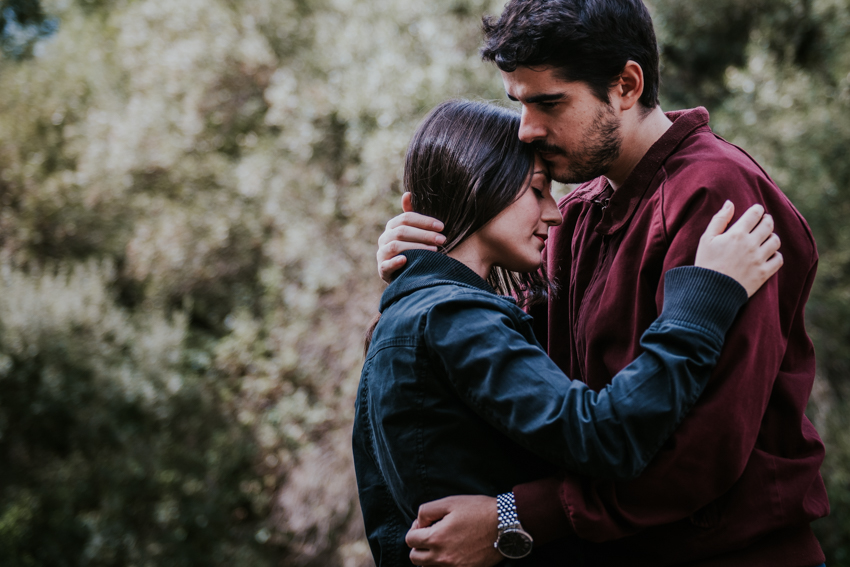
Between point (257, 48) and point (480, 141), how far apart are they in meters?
7.11

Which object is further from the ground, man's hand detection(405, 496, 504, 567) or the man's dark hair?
the man's dark hair

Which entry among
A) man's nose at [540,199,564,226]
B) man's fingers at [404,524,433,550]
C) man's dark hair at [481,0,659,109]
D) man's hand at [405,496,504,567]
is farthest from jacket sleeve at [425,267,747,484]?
man's dark hair at [481,0,659,109]

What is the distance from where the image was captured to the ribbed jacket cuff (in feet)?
4.56

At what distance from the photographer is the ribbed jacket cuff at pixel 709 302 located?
1.39 m

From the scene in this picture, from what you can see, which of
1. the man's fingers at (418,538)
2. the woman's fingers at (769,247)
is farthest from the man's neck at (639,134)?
the man's fingers at (418,538)

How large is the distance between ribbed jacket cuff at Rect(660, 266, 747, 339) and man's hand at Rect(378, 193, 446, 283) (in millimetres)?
630

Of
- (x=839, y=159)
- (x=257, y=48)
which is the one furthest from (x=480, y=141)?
(x=257, y=48)

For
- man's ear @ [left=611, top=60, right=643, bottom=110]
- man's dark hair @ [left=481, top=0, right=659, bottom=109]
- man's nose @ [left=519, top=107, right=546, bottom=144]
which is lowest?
man's nose @ [left=519, top=107, right=546, bottom=144]

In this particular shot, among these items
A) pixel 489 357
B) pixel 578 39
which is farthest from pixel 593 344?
pixel 578 39

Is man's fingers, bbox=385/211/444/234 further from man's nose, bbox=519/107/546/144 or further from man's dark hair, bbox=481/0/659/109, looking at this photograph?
man's dark hair, bbox=481/0/659/109

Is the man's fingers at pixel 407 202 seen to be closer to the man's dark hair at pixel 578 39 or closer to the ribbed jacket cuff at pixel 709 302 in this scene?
the man's dark hair at pixel 578 39

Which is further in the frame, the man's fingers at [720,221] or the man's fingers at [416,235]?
the man's fingers at [416,235]

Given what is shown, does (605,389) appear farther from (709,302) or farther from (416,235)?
(416,235)

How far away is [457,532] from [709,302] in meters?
0.74
